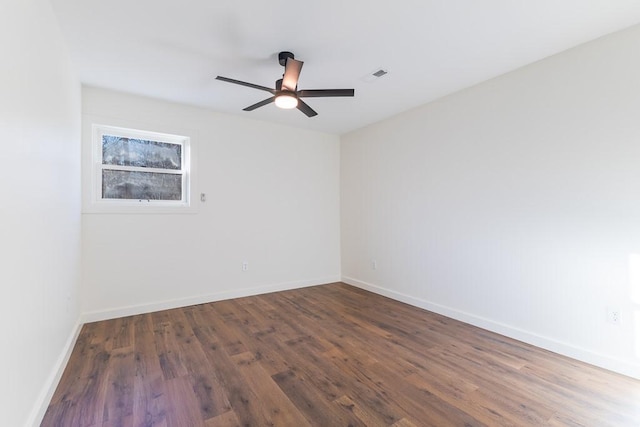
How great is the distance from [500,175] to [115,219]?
4152 mm

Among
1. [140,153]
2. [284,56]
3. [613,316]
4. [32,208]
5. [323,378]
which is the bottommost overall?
[323,378]

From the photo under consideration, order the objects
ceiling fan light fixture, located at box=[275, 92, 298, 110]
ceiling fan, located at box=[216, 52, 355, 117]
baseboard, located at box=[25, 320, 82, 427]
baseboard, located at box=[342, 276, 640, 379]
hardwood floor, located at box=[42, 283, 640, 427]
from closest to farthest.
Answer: baseboard, located at box=[25, 320, 82, 427] → hardwood floor, located at box=[42, 283, 640, 427] → baseboard, located at box=[342, 276, 640, 379] → ceiling fan, located at box=[216, 52, 355, 117] → ceiling fan light fixture, located at box=[275, 92, 298, 110]

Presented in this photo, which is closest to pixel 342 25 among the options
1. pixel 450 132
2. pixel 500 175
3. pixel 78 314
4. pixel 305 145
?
pixel 450 132

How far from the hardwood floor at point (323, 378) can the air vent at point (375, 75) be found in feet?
8.33

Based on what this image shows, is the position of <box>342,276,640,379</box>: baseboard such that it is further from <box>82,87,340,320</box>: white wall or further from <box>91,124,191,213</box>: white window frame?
<box>91,124,191,213</box>: white window frame

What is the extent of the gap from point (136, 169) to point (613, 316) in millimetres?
4832

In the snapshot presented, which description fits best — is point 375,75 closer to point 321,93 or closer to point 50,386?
point 321,93

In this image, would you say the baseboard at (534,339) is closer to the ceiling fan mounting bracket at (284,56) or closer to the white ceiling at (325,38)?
Result: the white ceiling at (325,38)

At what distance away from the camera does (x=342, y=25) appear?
2127mm

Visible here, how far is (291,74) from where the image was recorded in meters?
2.32

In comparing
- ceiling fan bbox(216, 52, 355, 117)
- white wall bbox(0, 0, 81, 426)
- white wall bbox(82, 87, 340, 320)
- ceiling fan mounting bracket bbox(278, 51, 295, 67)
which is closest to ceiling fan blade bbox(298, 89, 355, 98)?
ceiling fan bbox(216, 52, 355, 117)

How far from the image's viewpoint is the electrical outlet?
7.24 ft

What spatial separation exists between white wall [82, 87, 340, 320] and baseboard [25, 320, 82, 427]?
0.82 metres

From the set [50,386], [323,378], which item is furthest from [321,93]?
[50,386]
